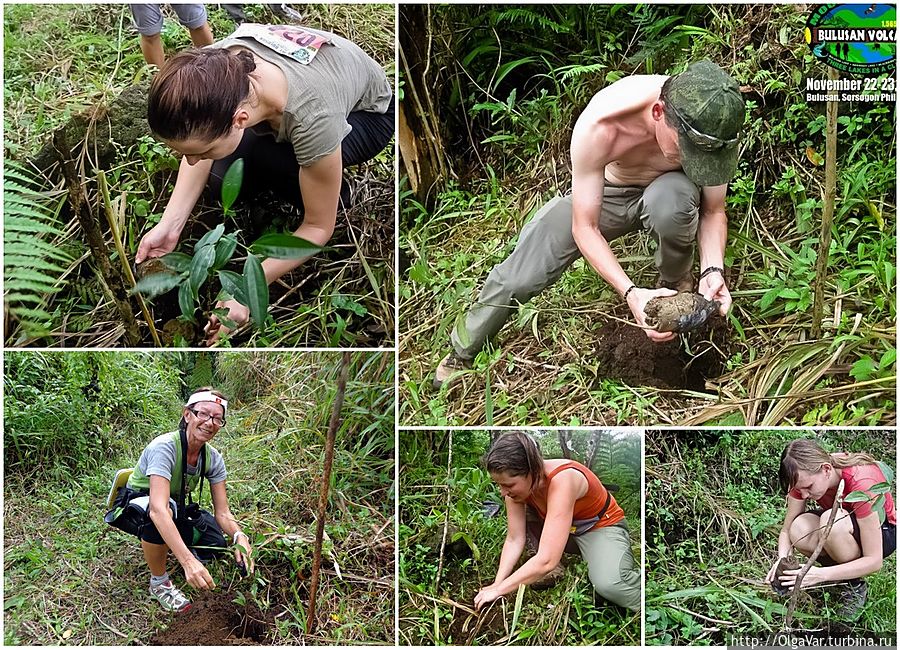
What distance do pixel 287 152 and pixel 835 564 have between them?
1.98m

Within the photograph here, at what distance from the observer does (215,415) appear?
7.43 feet

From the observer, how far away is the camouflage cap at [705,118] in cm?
194

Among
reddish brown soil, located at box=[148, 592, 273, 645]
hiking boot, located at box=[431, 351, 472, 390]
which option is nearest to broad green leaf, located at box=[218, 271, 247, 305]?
hiking boot, located at box=[431, 351, 472, 390]

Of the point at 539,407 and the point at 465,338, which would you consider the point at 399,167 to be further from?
the point at 539,407

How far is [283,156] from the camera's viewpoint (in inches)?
84.0

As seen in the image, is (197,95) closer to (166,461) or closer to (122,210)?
(122,210)

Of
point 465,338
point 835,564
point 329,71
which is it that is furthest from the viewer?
point 465,338

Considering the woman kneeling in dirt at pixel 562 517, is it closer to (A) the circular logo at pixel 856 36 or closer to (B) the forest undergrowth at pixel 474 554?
(B) the forest undergrowth at pixel 474 554

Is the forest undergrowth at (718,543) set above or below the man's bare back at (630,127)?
below

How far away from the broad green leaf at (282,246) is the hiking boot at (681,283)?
111cm

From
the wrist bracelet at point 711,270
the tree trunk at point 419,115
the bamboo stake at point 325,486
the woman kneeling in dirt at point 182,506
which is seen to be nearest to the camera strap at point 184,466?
the woman kneeling in dirt at point 182,506

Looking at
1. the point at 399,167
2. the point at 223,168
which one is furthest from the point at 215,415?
the point at 399,167

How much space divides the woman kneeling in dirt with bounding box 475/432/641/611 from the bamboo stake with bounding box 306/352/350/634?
0.50 metres

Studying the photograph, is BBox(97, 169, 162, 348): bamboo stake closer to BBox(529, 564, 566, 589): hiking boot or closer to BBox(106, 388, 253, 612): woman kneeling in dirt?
BBox(106, 388, 253, 612): woman kneeling in dirt
